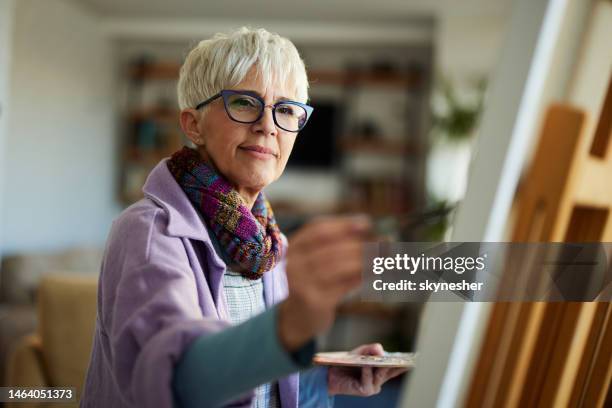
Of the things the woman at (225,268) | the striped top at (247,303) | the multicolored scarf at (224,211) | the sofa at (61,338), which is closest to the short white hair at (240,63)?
the woman at (225,268)

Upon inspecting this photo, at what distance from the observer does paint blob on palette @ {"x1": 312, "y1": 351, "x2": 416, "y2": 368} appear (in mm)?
994

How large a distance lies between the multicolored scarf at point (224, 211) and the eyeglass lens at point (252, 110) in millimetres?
104

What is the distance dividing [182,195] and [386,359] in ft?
1.37

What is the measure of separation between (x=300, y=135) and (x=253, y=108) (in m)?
4.86

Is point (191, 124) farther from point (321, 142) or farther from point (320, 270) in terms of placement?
point (321, 142)

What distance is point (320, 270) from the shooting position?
1.89 ft

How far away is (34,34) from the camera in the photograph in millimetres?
4918

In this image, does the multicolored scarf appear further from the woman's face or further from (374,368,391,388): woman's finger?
(374,368,391,388): woman's finger

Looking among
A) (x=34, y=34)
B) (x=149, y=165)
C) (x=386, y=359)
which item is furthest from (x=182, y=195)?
(x=149, y=165)

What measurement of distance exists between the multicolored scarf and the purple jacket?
0.03 m

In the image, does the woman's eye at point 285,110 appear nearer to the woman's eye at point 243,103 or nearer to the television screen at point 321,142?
the woman's eye at point 243,103

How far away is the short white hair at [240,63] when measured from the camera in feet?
3.22

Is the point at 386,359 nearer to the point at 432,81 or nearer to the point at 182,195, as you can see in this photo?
the point at 182,195

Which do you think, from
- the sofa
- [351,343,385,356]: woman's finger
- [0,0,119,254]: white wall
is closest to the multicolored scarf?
[351,343,385,356]: woman's finger
